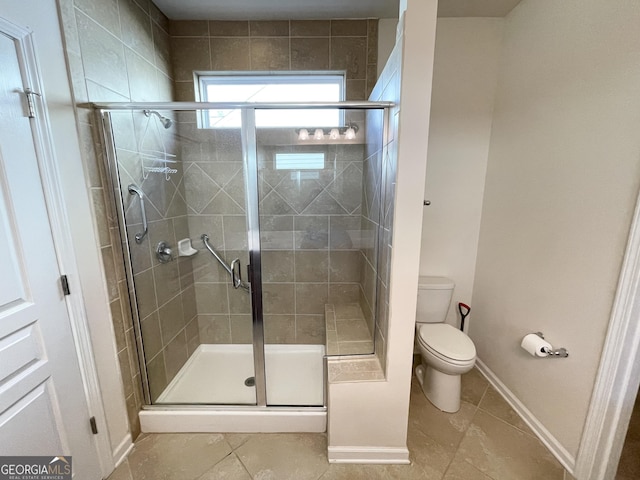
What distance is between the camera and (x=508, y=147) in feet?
5.78

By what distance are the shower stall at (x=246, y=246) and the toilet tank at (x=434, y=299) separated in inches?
18.0

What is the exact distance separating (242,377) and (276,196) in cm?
140

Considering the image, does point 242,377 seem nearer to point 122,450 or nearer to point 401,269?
point 122,450

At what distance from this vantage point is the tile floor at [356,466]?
1.30m

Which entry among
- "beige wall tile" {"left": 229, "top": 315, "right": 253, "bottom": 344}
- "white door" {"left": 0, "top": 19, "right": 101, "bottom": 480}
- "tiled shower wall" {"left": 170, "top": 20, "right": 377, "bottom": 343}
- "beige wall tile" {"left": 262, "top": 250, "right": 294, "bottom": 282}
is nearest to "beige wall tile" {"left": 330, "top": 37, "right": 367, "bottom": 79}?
"tiled shower wall" {"left": 170, "top": 20, "right": 377, "bottom": 343}

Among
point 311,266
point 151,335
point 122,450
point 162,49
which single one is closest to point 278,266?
point 311,266

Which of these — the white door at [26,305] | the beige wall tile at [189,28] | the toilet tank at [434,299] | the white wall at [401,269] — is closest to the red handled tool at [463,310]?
the toilet tank at [434,299]

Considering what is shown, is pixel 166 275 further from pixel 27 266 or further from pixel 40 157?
pixel 40 157

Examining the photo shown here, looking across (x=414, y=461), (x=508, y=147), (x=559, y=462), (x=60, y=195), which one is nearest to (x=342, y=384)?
(x=414, y=461)

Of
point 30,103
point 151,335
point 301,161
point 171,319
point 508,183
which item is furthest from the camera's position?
point 301,161

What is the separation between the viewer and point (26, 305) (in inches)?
37.4

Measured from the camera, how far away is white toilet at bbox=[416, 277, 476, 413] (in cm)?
158

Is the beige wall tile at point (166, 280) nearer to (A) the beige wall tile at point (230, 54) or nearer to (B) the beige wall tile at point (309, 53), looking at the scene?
(A) the beige wall tile at point (230, 54)

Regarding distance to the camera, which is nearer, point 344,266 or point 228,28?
point 228,28
